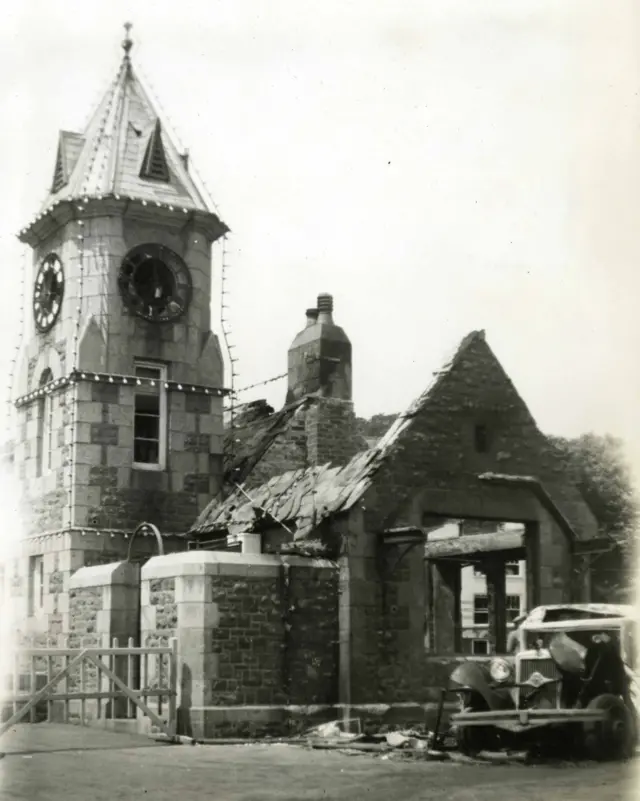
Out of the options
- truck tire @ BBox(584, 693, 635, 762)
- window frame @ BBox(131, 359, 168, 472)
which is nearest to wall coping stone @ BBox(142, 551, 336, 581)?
window frame @ BBox(131, 359, 168, 472)

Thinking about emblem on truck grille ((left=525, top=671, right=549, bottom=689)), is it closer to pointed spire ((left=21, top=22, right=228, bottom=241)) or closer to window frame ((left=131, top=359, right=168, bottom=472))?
window frame ((left=131, top=359, right=168, bottom=472))

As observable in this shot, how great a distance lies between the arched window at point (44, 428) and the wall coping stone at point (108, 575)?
301cm

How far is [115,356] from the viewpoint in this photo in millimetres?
27062

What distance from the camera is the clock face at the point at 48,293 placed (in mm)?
27859

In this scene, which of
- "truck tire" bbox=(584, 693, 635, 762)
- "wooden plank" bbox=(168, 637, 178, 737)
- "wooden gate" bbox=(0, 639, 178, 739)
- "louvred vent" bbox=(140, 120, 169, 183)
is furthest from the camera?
"louvred vent" bbox=(140, 120, 169, 183)

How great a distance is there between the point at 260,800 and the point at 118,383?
14465 mm

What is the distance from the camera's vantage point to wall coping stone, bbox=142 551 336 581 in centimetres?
2105

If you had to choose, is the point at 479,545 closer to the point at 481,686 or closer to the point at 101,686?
the point at 101,686

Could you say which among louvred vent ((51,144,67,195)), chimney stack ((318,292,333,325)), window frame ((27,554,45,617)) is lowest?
window frame ((27,554,45,617))

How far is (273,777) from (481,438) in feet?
33.3

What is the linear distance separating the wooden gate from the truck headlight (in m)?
5.26

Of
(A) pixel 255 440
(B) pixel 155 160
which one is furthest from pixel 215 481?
(B) pixel 155 160

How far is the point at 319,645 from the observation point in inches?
874

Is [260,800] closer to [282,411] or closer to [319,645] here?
[319,645]
